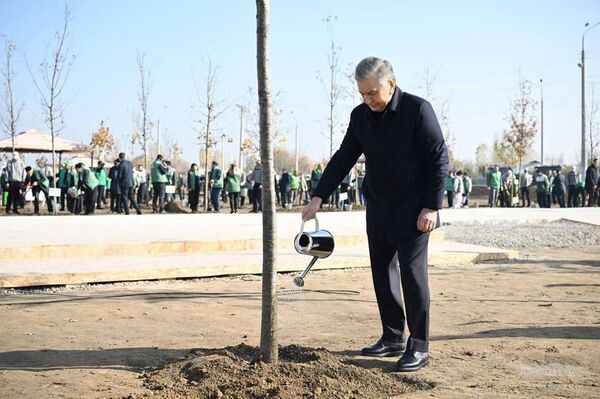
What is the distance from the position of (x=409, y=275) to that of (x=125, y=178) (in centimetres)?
1999

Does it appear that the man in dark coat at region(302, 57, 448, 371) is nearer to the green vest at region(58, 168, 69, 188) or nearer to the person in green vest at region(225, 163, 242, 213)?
the person in green vest at region(225, 163, 242, 213)

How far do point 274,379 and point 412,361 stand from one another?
3.38 feet

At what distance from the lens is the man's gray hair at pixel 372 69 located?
463 centimetres

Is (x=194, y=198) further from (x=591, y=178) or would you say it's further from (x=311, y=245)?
(x=311, y=245)

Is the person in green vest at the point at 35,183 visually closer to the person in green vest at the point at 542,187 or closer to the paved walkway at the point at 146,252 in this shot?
the paved walkway at the point at 146,252

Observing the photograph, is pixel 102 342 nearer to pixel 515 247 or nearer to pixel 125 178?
pixel 515 247

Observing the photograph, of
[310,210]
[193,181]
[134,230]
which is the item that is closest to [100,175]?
[193,181]

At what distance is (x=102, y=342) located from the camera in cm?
545

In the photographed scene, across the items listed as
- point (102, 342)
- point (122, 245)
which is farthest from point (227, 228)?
point (102, 342)

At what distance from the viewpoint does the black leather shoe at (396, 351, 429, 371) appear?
4.72m

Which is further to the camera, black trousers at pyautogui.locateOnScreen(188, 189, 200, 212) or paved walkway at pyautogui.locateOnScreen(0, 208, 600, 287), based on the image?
black trousers at pyautogui.locateOnScreen(188, 189, 200, 212)

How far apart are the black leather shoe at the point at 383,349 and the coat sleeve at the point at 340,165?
110 centimetres

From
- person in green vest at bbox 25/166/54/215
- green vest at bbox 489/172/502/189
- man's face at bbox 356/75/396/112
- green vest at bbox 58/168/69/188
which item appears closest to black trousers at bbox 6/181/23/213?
person in green vest at bbox 25/166/54/215

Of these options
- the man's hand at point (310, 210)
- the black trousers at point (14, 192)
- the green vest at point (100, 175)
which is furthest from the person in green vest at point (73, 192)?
the man's hand at point (310, 210)
